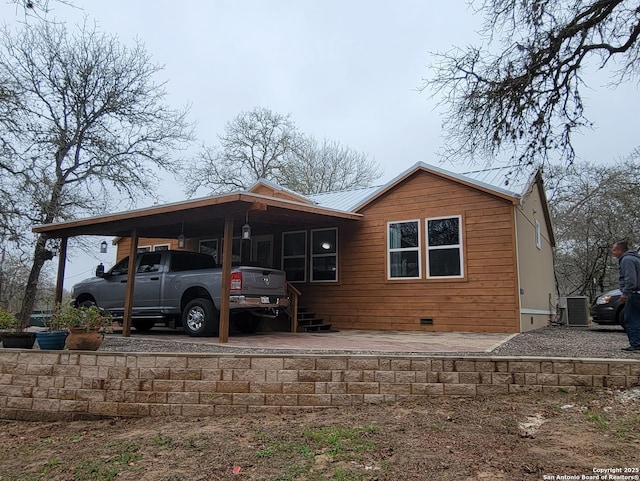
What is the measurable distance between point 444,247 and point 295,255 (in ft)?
12.7

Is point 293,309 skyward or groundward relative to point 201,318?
skyward

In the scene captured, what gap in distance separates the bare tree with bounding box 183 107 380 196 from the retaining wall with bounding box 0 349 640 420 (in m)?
20.5

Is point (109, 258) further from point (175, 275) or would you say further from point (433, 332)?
point (433, 332)

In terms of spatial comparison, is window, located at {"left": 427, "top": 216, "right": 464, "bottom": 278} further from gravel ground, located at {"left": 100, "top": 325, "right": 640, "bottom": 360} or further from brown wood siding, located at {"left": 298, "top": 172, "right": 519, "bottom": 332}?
gravel ground, located at {"left": 100, "top": 325, "right": 640, "bottom": 360}

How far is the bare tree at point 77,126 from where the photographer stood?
34.2ft

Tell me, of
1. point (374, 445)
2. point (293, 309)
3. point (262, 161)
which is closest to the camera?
point (374, 445)

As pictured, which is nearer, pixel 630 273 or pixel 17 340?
pixel 630 273

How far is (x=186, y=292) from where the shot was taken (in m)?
8.34

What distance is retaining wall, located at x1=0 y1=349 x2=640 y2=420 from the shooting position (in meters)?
4.51

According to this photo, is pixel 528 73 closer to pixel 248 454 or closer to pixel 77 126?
pixel 248 454

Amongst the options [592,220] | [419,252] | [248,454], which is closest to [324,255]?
[419,252]

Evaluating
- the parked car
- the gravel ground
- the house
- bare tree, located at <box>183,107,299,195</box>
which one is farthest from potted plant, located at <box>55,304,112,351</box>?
bare tree, located at <box>183,107,299,195</box>

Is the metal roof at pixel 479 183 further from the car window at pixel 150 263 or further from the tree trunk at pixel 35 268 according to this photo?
the tree trunk at pixel 35 268

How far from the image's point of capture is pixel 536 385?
449cm
